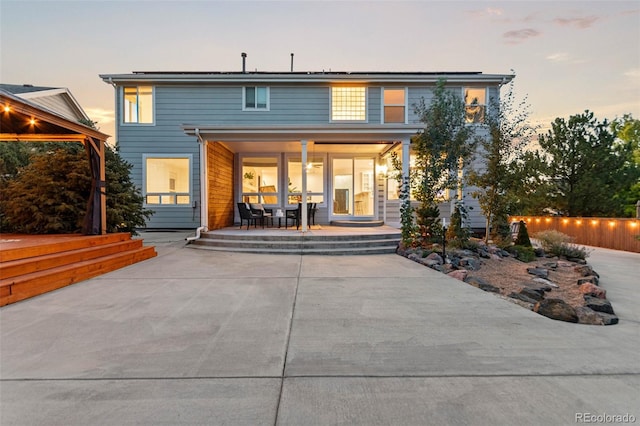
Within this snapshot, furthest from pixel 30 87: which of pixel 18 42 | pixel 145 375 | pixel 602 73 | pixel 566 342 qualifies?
pixel 602 73

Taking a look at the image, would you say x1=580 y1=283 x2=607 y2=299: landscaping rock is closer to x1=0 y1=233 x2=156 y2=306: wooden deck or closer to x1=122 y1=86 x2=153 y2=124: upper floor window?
x1=0 y1=233 x2=156 y2=306: wooden deck

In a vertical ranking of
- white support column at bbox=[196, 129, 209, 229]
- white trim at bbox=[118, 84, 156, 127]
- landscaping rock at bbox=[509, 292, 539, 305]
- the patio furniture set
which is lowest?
landscaping rock at bbox=[509, 292, 539, 305]

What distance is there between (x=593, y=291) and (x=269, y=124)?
9792 mm

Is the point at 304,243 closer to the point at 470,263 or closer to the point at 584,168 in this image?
the point at 470,263

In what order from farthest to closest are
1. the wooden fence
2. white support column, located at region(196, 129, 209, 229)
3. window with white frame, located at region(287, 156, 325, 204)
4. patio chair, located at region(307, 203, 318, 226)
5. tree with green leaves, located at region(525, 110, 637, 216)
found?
tree with green leaves, located at region(525, 110, 637, 216) → window with white frame, located at region(287, 156, 325, 204) → patio chair, located at region(307, 203, 318, 226) → the wooden fence → white support column, located at region(196, 129, 209, 229)

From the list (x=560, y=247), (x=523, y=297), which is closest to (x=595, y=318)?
Result: (x=523, y=297)

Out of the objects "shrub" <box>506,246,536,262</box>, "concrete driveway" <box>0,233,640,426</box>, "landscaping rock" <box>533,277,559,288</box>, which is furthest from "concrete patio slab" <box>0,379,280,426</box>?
"shrub" <box>506,246,536,262</box>

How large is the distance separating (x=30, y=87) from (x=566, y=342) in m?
21.2

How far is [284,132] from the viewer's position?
812 centimetres

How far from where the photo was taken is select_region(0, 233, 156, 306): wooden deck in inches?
147

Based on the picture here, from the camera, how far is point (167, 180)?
10.7m

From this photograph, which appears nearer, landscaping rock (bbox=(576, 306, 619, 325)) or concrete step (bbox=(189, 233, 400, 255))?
landscaping rock (bbox=(576, 306, 619, 325))
